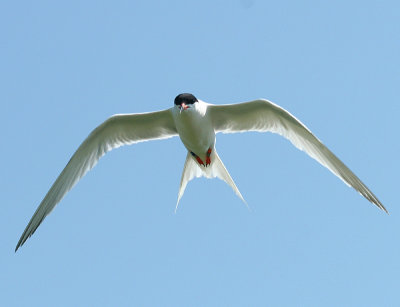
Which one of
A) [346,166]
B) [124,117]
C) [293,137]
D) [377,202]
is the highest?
[124,117]

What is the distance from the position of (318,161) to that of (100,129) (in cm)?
352

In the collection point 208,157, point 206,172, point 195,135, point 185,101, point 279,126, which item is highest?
point 185,101

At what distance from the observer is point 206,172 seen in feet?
32.6

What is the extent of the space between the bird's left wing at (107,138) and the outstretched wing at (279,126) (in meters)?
0.88

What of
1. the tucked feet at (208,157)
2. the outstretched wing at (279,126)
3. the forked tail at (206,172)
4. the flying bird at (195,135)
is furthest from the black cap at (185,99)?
the forked tail at (206,172)

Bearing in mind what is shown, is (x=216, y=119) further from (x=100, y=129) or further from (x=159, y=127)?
(x=100, y=129)

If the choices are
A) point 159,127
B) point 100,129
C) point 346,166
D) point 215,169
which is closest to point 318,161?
point 346,166

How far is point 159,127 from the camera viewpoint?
10.0 meters

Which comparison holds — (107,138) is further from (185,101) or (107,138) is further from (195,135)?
(185,101)

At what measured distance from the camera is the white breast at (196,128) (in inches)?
354

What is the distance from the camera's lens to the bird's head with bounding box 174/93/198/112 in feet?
29.1

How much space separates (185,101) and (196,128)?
0.47 meters

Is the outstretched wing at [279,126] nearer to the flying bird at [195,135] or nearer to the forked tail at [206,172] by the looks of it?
the flying bird at [195,135]

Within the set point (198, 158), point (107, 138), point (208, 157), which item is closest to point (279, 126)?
point (208, 157)
